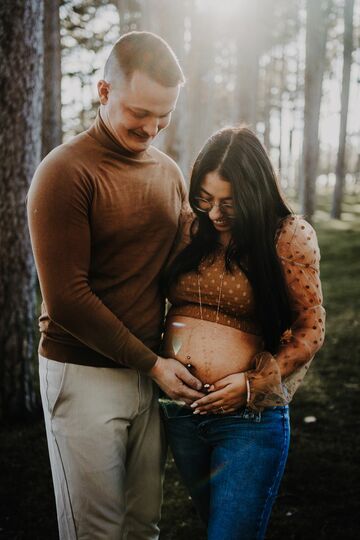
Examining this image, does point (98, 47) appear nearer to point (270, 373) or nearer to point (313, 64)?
→ point (313, 64)

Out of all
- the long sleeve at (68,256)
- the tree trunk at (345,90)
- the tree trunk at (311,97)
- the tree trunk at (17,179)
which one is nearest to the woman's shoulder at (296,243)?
the long sleeve at (68,256)

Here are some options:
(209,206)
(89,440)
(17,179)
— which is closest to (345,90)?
(17,179)

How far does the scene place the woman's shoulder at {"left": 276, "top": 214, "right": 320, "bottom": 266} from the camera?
245 cm

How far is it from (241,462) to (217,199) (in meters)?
1.17

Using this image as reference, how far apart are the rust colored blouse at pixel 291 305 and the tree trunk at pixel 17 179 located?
8.51 ft

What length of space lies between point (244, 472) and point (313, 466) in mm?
2569

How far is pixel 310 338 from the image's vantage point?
2484mm

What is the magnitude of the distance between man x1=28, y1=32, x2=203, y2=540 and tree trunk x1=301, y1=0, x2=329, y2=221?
15906 millimetres

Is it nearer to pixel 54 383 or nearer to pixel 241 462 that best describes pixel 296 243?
pixel 241 462

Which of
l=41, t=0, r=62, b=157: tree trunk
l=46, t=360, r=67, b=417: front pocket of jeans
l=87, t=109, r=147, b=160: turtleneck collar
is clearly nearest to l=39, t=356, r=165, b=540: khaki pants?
l=46, t=360, r=67, b=417: front pocket of jeans

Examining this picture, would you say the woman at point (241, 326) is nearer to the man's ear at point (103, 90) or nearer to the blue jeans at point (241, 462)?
the blue jeans at point (241, 462)

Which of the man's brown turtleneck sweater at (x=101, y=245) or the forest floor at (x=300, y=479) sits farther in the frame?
the forest floor at (x=300, y=479)

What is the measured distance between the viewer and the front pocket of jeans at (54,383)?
96.7 inches

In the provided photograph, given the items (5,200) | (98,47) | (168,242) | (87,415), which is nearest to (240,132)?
(168,242)
